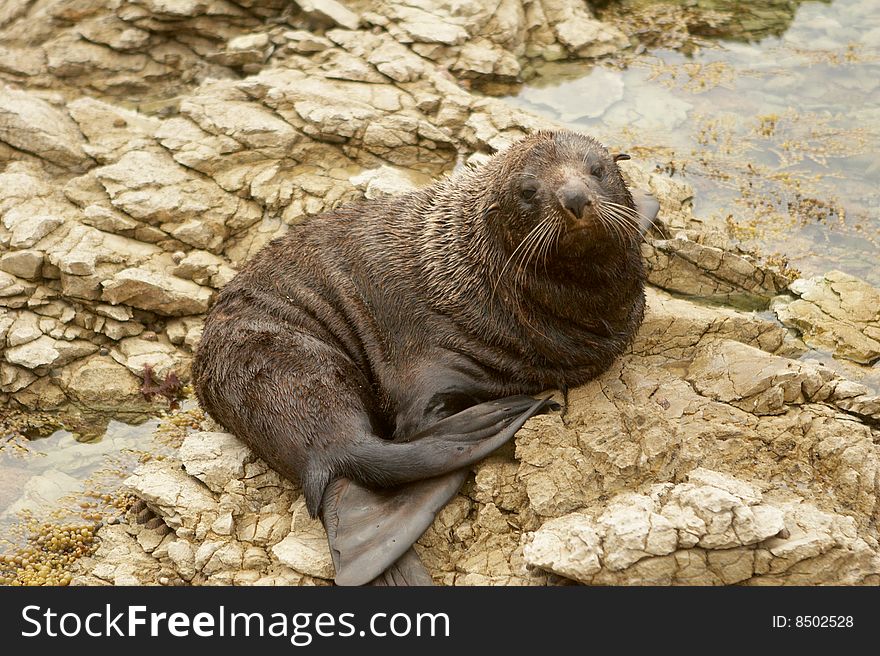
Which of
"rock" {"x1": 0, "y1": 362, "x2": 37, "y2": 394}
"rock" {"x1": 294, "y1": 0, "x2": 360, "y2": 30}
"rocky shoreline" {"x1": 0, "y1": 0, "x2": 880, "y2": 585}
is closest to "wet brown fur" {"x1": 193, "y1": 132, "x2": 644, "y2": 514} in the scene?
"rocky shoreline" {"x1": 0, "y1": 0, "x2": 880, "y2": 585}

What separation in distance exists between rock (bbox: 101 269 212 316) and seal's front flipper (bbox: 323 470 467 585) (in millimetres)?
3111

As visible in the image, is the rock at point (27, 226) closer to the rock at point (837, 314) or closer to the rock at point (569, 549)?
the rock at point (569, 549)

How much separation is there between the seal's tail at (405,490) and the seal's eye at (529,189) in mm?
1369

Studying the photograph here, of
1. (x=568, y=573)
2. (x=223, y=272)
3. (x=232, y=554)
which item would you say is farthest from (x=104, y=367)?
(x=568, y=573)

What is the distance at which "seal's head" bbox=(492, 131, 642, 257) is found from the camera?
21.0ft

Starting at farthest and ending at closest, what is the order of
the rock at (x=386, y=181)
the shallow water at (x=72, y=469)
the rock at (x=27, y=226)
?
the rock at (x=386, y=181), the rock at (x=27, y=226), the shallow water at (x=72, y=469)

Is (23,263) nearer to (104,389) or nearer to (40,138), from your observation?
(104,389)

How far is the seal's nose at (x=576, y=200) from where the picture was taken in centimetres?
628

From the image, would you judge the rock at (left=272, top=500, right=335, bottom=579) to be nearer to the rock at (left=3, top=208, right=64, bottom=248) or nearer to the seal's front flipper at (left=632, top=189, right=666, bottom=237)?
the seal's front flipper at (left=632, top=189, right=666, bottom=237)

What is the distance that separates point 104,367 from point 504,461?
392 centimetres

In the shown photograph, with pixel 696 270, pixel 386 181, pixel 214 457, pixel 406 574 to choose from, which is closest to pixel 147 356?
pixel 214 457

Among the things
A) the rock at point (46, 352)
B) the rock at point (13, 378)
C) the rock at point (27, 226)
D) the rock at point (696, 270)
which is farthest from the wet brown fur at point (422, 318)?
the rock at point (27, 226)

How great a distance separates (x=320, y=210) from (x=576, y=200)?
3.88 meters

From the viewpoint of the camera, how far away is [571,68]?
11695mm
